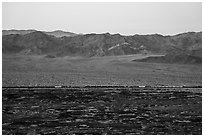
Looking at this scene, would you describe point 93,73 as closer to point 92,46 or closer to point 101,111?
point 92,46

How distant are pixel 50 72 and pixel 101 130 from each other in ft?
24.4

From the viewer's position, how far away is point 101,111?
7684mm

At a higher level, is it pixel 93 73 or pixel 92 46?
pixel 92 46

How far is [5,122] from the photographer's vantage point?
21.0 ft

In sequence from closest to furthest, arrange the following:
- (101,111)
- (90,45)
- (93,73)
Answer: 1. (101,111)
2. (93,73)
3. (90,45)

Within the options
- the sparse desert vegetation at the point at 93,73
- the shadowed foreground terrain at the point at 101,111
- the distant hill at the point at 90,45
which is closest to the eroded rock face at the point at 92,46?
the distant hill at the point at 90,45

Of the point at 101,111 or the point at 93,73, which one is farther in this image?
the point at 93,73

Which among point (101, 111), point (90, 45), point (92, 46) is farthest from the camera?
point (92, 46)

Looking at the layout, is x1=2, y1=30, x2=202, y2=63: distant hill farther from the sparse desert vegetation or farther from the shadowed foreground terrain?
the shadowed foreground terrain

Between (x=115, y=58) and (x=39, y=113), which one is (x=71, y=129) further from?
(x=115, y=58)

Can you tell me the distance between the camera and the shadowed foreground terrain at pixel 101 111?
606cm

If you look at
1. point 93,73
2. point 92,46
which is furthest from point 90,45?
point 93,73

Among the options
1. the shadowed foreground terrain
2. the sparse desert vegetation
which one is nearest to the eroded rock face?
the sparse desert vegetation

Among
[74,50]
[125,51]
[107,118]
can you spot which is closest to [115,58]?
[125,51]
